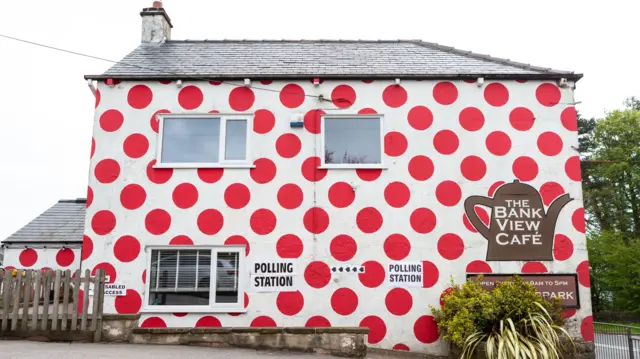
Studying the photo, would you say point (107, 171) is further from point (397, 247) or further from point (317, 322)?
point (397, 247)

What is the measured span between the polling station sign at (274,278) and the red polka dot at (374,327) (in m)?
1.45

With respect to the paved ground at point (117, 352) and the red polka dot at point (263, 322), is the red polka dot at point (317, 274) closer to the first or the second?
the red polka dot at point (263, 322)

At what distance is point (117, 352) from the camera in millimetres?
7180

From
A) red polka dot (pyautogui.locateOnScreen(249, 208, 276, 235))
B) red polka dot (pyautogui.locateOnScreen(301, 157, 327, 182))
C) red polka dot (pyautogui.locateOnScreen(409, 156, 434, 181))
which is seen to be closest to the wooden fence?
red polka dot (pyautogui.locateOnScreen(249, 208, 276, 235))

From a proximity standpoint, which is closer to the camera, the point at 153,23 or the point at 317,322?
the point at 317,322

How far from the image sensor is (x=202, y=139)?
9.42 meters

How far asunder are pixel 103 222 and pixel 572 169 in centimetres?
915

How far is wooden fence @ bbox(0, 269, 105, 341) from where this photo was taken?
7.95 metres

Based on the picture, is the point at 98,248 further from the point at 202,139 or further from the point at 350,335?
the point at 350,335

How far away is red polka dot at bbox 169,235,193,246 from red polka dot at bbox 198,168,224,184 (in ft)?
3.76

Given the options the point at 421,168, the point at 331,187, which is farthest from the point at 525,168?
the point at 331,187

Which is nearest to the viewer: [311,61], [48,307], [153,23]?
[48,307]

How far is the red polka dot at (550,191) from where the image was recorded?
9094mm

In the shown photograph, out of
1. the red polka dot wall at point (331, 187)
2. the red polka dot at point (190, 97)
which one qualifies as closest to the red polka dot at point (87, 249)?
the red polka dot wall at point (331, 187)
